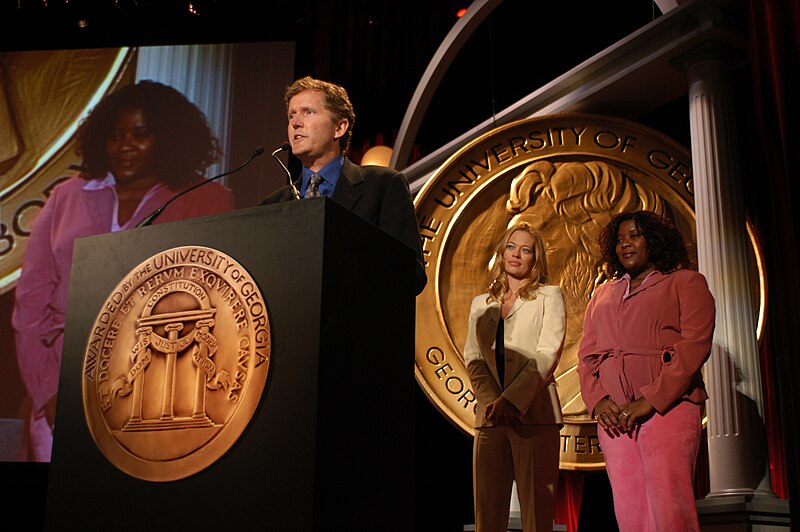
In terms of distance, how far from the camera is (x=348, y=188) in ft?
6.30

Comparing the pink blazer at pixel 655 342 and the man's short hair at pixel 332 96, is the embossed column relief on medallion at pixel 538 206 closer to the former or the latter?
the pink blazer at pixel 655 342

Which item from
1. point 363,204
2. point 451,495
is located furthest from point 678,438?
point 451,495

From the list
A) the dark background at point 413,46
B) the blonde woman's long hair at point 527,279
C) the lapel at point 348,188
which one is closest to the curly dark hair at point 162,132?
the dark background at point 413,46

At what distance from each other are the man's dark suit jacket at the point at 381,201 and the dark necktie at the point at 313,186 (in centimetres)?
4

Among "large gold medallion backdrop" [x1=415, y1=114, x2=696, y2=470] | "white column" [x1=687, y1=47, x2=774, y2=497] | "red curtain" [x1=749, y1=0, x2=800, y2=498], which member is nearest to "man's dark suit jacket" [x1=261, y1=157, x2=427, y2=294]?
"red curtain" [x1=749, y1=0, x2=800, y2=498]

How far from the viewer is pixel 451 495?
18.2ft

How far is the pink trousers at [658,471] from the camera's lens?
271 centimetres

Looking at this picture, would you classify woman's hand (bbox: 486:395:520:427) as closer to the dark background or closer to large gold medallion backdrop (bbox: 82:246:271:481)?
the dark background

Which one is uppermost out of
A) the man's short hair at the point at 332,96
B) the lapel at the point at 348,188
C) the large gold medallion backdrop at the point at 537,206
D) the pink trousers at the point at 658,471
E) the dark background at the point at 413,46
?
the dark background at the point at 413,46

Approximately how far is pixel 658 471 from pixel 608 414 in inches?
10.3

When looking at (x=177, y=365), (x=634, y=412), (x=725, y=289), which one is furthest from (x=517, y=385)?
(x=177, y=365)

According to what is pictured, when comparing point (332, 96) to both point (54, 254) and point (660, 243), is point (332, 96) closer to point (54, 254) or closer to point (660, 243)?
point (660, 243)

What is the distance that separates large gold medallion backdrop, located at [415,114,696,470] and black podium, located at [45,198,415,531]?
2684 millimetres

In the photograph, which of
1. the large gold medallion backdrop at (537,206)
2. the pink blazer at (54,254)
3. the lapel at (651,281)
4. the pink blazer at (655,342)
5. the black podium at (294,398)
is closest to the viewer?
the black podium at (294,398)
